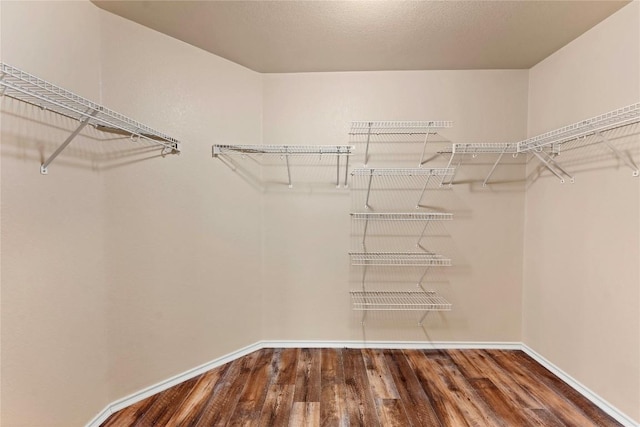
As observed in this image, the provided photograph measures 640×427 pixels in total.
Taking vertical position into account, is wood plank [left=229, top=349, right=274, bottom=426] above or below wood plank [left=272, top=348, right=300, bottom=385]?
below

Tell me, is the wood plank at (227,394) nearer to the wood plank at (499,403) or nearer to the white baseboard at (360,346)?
the white baseboard at (360,346)

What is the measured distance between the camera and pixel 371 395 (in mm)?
1911

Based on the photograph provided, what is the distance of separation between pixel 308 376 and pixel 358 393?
1.30ft

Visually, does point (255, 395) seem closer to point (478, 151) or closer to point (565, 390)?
point (565, 390)

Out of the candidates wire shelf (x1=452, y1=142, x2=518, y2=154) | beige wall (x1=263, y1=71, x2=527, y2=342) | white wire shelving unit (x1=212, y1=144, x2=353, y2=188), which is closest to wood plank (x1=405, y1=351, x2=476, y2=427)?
beige wall (x1=263, y1=71, x2=527, y2=342)

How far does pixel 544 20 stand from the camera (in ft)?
5.90

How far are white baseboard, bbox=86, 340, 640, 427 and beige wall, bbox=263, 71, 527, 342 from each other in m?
0.06

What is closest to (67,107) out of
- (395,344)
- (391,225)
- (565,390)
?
(391,225)

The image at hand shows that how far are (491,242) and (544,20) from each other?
1.64 metres

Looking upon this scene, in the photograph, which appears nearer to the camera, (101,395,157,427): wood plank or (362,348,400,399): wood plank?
(101,395,157,427): wood plank

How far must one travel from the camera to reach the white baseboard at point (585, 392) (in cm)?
168

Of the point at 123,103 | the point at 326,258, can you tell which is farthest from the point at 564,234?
the point at 123,103

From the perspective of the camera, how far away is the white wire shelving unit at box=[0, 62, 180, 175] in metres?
1.01

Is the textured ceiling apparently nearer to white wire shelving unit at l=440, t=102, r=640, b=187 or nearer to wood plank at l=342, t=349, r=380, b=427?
white wire shelving unit at l=440, t=102, r=640, b=187
